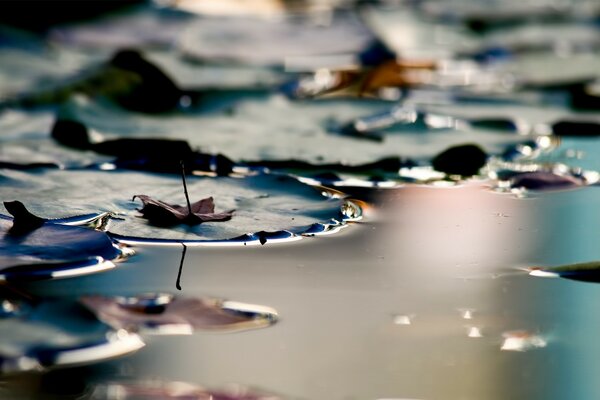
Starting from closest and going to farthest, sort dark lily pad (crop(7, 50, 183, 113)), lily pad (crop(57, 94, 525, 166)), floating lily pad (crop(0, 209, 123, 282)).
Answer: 1. floating lily pad (crop(0, 209, 123, 282))
2. lily pad (crop(57, 94, 525, 166))
3. dark lily pad (crop(7, 50, 183, 113))

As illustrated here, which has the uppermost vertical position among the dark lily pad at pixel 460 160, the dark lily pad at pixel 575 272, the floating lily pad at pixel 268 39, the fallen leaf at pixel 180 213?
the floating lily pad at pixel 268 39

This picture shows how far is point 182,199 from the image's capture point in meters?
1.26

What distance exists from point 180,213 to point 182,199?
101 mm

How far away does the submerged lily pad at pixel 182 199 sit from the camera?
114 centimetres

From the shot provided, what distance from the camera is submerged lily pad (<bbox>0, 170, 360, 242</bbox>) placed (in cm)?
114

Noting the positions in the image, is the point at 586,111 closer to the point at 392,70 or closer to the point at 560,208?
the point at 392,70

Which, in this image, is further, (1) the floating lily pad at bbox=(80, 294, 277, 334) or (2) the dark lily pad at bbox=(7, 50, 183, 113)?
(2) the dark lily pad at bbox=(7, 50, 183, 113)

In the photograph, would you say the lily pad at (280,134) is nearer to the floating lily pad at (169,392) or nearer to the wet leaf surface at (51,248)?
the wet leaf surface at (51,248)

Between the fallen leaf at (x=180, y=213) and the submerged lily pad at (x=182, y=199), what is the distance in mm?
10

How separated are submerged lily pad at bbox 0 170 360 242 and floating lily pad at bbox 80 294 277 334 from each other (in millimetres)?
176

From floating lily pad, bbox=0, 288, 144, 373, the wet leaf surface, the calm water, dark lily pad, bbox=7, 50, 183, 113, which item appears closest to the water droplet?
the calm water

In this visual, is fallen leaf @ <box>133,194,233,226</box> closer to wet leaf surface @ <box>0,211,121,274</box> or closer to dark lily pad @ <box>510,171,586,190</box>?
wet leaf surface @ <box>0,211,121,274</box>

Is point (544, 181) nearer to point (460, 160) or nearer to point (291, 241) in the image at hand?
point (460, 160)

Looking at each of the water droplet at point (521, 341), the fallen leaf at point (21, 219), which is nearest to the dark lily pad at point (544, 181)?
Result: the water droplet at point (521, 341)
